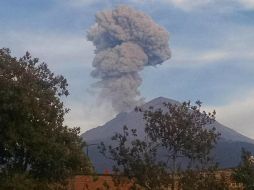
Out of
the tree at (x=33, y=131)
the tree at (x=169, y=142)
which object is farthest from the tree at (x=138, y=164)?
the tree at (x=33, y=131)

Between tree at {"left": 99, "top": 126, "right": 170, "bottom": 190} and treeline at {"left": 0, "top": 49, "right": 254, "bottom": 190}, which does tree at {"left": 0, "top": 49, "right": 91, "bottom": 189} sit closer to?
treeline at {"left": 0, "top": 49, "right": 254, "bottom": 190}

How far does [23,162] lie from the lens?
1364 inches

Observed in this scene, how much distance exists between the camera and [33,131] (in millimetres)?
33406

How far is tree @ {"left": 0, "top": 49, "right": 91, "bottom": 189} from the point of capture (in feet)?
108

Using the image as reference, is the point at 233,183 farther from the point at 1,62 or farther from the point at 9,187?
the point at 1,62

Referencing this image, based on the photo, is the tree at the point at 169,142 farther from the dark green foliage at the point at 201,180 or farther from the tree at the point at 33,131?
the tree at the point at 33,131

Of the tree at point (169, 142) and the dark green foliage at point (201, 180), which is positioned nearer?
the dark green foliage at point (201, 180)

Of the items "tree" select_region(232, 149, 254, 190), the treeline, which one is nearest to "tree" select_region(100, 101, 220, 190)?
the treeline

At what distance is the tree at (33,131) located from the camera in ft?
108

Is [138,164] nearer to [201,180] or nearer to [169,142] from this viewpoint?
[169,142]

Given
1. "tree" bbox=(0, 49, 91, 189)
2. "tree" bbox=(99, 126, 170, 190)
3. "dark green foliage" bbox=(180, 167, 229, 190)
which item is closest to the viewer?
"dark green foliage" bbox=(180, 167, 229, 190)

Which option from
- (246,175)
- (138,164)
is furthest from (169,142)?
(246,175)

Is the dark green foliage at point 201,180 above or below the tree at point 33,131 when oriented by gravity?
below

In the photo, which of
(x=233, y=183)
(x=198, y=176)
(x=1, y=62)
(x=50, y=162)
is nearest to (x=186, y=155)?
(x=198, y=176)
